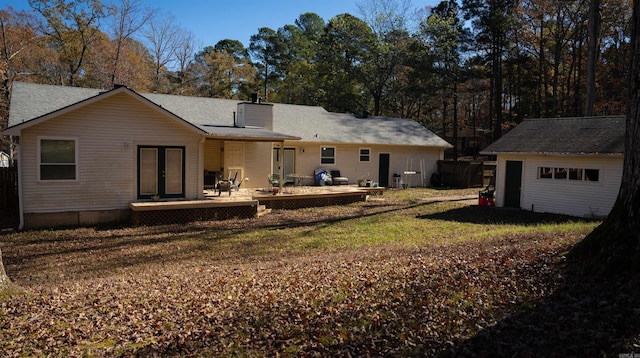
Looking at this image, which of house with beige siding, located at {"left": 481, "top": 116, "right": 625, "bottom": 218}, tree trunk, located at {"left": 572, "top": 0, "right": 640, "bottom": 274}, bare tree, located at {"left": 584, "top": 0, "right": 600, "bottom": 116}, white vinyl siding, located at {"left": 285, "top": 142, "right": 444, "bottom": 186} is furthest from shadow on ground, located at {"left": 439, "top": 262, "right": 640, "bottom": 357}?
white vinyl siding, located at {"left": 285, "top": 142, "right": 444, "bottom": 186}

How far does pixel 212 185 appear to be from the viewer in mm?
19156

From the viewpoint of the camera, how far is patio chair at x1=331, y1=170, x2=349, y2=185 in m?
22.8

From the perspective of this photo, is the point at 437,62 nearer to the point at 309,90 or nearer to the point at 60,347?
the point at 309,90

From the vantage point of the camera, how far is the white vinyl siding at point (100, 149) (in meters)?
13.0

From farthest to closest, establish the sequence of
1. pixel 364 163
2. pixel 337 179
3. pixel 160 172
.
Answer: pixel 364 163, pixel 337 179, pixel 160 172

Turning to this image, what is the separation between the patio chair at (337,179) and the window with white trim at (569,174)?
961 cm

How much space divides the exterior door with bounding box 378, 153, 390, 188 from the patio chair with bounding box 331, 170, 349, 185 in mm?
2825

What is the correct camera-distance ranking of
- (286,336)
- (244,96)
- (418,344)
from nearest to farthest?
(418,344) → (286,336) → (244,96)

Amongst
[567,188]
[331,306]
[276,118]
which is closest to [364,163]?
[276,118]

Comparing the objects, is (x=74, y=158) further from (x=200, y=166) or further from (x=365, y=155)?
(x=365, y=155)

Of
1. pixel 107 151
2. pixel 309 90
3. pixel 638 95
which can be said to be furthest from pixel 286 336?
pixel 309 90

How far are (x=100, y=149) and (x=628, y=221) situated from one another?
13894 mm

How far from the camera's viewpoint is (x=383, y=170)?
25578mm

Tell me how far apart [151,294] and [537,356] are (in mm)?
5024
